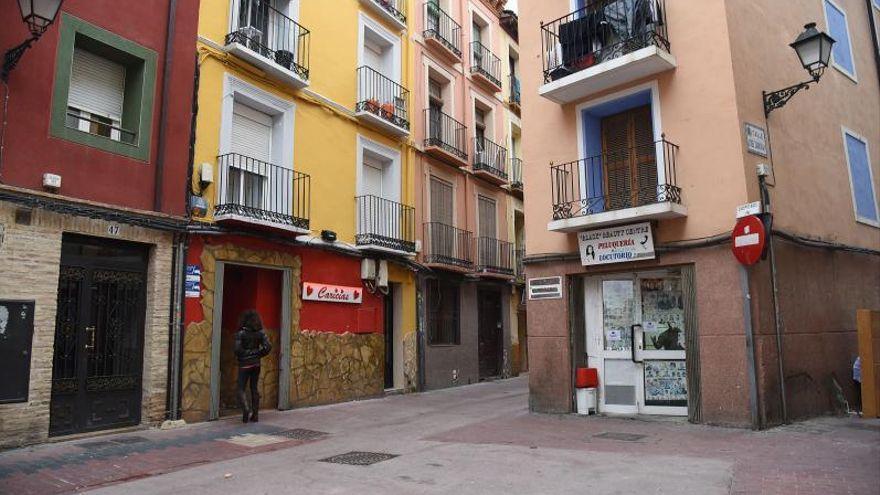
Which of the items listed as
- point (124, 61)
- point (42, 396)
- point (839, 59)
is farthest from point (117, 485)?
point (839, 59)

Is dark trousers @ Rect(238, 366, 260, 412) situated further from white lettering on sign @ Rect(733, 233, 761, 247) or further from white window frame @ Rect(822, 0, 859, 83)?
white window frame @ Rect(822, 0, 859, 83)

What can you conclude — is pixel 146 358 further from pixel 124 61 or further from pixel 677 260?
pixel 677 260

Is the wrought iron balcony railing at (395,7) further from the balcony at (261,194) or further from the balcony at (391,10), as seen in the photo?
the balcony at (261,194)

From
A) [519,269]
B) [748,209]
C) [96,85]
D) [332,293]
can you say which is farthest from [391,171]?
[748,209]

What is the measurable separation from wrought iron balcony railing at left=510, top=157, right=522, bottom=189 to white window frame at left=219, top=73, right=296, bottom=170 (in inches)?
368

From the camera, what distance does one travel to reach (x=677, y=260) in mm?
9547

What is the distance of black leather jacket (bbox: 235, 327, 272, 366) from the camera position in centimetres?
1008

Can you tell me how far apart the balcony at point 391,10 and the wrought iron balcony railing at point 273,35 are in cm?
265

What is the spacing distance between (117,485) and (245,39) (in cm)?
799

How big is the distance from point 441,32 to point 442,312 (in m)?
7.98

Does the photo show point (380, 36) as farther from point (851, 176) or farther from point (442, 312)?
point (851, 176)

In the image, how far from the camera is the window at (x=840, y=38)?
41.8 feet

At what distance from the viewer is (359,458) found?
734cm

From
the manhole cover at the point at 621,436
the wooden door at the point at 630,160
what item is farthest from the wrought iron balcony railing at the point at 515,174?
the manhole cover at the point at 621,436
